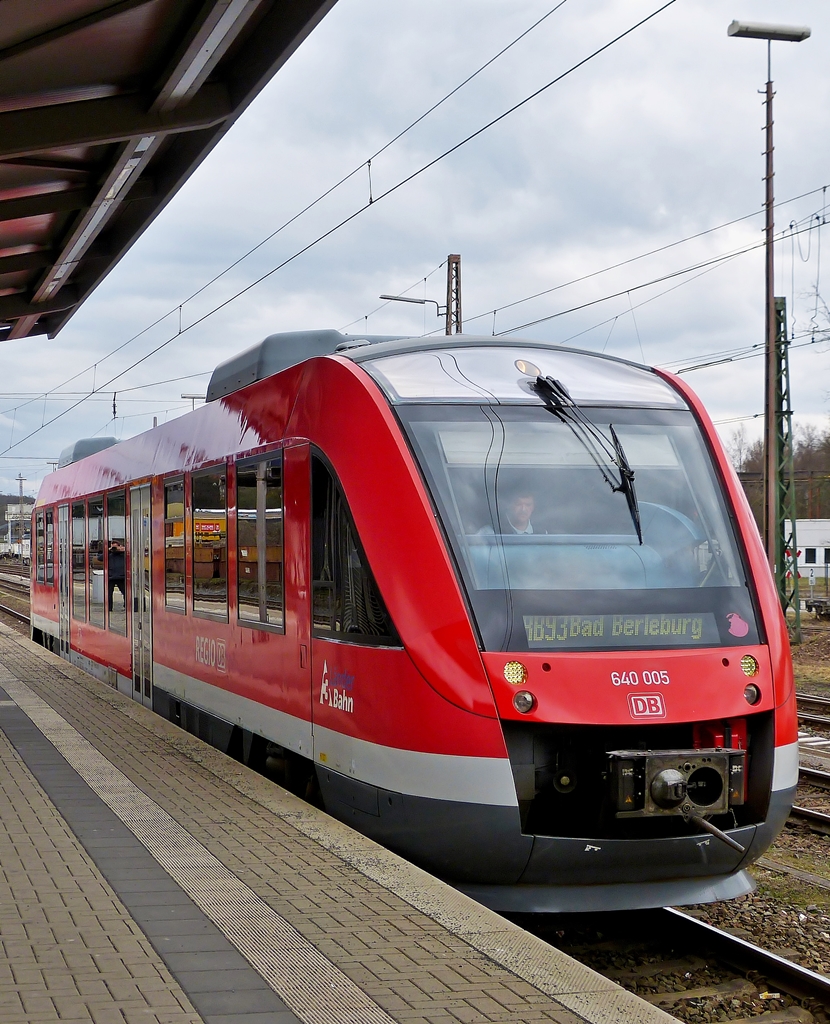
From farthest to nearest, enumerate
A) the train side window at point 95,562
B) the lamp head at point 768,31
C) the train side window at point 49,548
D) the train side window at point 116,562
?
the train side window at point 49,548, the lamp head at point 768,31, the train side window at point 95,562, the train side window at point 116,562

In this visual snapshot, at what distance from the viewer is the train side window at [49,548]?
66.3ft

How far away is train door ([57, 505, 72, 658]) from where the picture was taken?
18.4m

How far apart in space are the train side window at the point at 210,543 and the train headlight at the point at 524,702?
3966 mm

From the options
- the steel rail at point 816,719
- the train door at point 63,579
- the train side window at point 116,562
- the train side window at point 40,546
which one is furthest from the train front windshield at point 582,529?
the train side window at point 40,546

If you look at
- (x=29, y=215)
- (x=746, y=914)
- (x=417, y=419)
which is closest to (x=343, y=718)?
(x=417, y=419)

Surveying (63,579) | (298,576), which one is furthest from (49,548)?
(298,576)

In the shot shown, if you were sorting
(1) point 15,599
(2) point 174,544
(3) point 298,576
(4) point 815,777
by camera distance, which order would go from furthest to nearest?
(1) point 15,599, (2) point 174,544, (4) point 815,777, (3) point 298,576

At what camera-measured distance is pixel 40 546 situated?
21.9 m

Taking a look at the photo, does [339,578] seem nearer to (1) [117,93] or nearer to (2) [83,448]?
(1) [117,93]

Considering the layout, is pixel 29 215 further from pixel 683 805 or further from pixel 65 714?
pixel 683 805

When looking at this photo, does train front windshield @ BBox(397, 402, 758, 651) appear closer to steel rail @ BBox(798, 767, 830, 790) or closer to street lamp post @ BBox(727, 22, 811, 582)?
steel rail @ BBox(798, 767, 830, 790)

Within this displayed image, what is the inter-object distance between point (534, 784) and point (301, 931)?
4.63 ft

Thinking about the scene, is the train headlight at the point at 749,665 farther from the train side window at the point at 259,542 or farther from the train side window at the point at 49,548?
the train side window at the point at 49,548

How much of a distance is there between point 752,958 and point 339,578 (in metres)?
2.77
